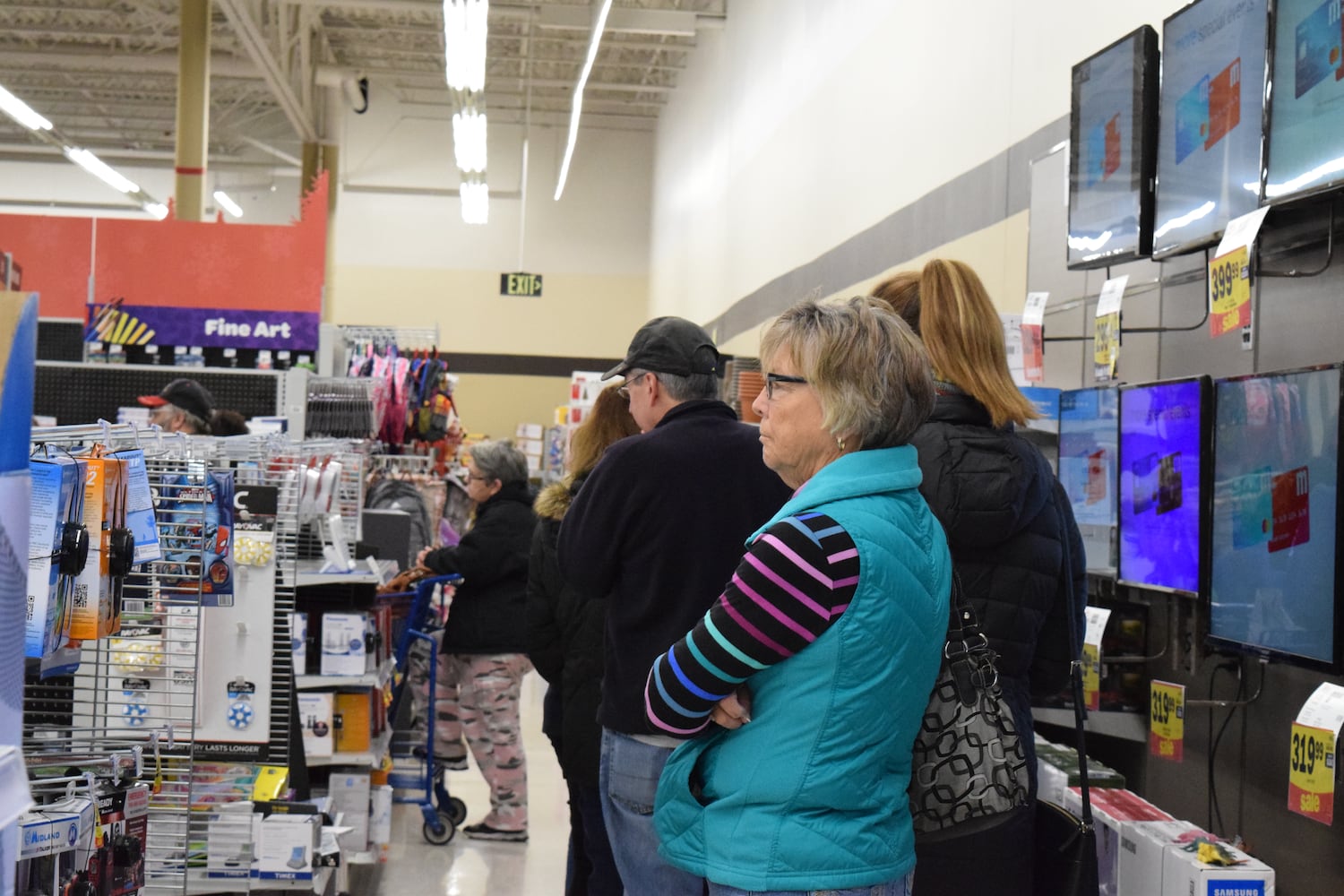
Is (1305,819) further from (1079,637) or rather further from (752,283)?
(752,283)

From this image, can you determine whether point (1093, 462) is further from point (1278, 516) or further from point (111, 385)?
point (111, 385)

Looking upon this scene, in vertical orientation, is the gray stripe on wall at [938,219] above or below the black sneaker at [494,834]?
above

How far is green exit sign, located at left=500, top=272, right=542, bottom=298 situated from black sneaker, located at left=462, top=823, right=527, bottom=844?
1443 cm

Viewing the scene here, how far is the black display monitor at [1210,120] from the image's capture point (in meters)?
2.83

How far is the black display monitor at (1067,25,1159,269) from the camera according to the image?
11.0 ft

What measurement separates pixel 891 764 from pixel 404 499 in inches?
216

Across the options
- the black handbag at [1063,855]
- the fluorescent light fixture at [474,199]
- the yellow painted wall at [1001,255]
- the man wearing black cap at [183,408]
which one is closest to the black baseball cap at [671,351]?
the black handbag at [1063,855]

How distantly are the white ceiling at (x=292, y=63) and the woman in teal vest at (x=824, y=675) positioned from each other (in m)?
11.7

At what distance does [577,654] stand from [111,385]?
13.1ft

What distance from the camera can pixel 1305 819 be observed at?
2.71 metres

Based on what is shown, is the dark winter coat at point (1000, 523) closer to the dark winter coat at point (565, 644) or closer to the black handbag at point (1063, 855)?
the black handbag at point (1063, 855)

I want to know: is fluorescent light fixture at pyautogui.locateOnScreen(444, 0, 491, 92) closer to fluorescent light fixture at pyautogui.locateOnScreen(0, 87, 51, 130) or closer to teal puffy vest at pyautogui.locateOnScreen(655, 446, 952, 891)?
fluorescent light fixture at pyautogui.locateOnScreen(0, 87, 51, 130)

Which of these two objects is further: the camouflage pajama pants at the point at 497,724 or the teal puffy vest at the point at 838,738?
the camouflage pajama pants at the point at 497,724

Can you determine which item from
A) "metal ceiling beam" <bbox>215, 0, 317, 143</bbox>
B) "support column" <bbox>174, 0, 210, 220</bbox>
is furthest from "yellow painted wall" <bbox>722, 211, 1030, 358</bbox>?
"metal ceiling beam" <bbox>215, 0, 317, 143</bbox>
